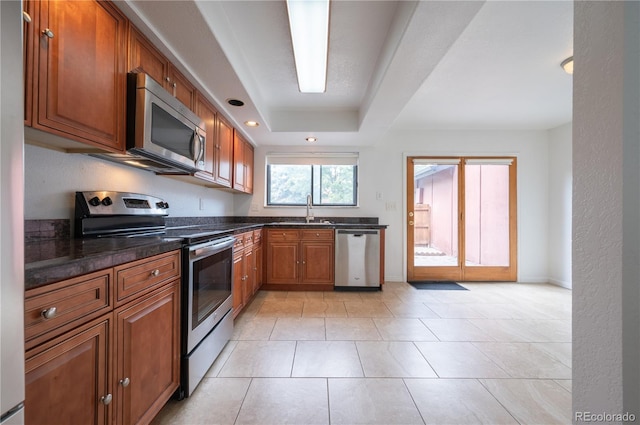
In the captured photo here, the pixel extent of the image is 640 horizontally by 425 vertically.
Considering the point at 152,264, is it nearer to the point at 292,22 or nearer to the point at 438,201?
the point at 292,22

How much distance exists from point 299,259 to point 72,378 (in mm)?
2683

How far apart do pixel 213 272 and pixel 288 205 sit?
2440mm

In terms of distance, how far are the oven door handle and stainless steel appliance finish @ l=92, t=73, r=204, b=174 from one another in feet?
1.99

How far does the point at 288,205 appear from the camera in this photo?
13.5ft

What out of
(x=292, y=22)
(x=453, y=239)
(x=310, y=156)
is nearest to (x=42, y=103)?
(x=292, y=22)

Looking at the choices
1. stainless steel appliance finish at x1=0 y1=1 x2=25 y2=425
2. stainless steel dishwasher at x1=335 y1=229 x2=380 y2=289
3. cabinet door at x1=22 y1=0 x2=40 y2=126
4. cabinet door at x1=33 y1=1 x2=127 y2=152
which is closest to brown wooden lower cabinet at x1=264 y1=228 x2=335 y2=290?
stainless steel dishwasher at x1=335 y1=229 x2=380 y2=289

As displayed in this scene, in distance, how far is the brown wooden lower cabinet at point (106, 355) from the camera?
27.1 inches

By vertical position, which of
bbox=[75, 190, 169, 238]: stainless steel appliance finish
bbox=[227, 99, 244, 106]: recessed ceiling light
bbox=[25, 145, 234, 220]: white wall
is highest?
bbox=[227, 99, 244, 106]: recessed ceiling light

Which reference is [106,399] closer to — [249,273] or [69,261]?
[69,261]

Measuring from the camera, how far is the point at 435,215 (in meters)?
4.09

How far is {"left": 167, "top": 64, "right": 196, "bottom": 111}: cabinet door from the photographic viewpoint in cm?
177

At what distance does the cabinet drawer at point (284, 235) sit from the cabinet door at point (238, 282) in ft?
2.88

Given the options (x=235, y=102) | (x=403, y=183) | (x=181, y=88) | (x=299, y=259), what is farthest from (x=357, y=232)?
(x=181, y=88)

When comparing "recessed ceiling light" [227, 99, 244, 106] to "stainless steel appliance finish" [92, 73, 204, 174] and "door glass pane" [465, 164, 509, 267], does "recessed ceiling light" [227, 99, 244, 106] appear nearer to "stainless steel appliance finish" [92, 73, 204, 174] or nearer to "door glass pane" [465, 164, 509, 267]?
"stainless steel appliance finish" [92, 73, 204, 174]
